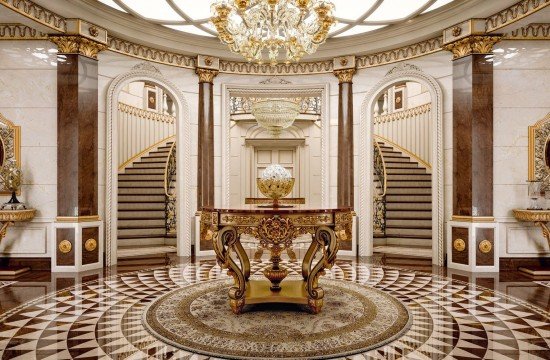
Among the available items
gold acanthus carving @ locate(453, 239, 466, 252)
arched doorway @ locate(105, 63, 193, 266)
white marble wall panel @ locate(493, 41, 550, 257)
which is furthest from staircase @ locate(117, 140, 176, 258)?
white marble wall panel @ locate(493, 41, 550, 257)

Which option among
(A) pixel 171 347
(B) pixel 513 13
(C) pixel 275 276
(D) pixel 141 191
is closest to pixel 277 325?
(C) pixel 275 276

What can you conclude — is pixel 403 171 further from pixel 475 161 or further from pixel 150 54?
pixel 150 54

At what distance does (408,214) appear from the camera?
26.2 ft

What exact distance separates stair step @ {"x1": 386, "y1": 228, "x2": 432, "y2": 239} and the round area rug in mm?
3798

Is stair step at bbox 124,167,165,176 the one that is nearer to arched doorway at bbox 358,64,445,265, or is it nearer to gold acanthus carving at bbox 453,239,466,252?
arched doorway at bbox 358,64,445,265

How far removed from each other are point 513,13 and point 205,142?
16.2 ft

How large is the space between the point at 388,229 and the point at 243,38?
5296mm

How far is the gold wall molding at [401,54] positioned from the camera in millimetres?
5941

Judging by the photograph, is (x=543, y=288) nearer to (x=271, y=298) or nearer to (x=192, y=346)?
(x=271, y=298)

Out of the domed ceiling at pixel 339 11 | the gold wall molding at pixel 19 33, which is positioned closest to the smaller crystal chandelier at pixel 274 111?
the domed ceiling at pixel 339 11

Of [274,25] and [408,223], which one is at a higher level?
[274,25]

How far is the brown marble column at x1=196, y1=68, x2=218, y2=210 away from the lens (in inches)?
262

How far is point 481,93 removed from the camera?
5.37 meters

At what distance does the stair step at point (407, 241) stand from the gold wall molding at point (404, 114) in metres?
3.61
